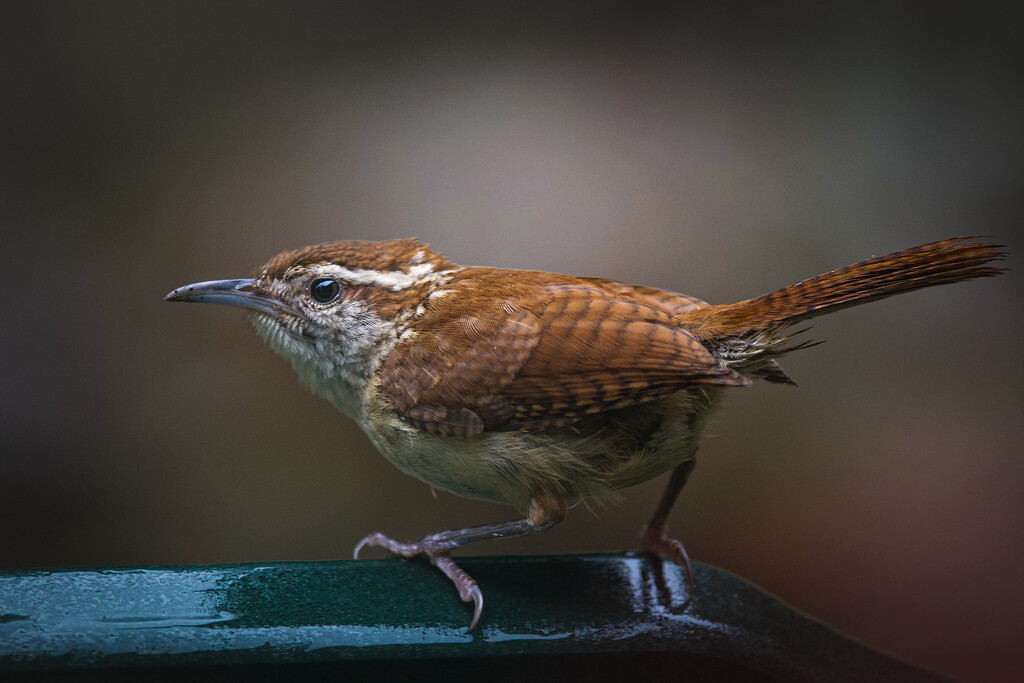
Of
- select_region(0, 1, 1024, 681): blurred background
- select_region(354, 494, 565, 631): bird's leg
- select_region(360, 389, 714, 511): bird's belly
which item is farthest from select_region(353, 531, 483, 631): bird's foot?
select_region(0, 1, 1024, 681): blurred background

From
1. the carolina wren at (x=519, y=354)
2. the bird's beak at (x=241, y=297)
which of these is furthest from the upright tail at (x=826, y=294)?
the bird's beak at (x=241, y=297)

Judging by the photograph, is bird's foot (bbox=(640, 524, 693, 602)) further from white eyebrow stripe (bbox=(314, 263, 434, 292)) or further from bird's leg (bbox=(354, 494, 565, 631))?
white eyebrow stripe (bbox=(314, 263, 434, 292))

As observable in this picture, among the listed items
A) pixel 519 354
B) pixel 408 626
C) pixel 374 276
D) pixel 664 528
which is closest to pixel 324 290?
pixel 374 276

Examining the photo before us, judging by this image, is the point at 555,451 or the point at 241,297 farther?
the point at 241,297

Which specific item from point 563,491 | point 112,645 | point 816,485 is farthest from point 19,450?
point 816,485

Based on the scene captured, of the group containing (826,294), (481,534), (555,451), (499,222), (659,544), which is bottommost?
(659,544)

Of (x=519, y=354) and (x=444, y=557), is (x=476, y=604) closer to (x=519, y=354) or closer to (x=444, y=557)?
(x=444, y=557)

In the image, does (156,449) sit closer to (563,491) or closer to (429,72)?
(429,72)
